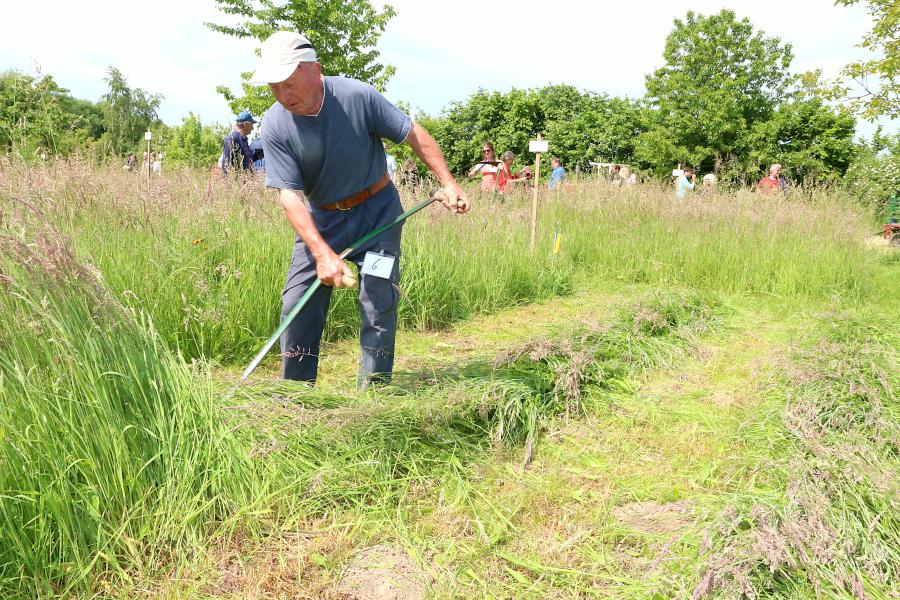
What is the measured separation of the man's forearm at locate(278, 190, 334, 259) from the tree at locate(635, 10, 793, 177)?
20.3 meters

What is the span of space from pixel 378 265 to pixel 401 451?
3.41 feet

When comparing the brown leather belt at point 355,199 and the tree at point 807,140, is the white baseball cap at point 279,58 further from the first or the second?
the tree at point 807,140

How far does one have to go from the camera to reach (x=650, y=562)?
1.98 metres

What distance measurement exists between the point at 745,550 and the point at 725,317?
3.79 metres

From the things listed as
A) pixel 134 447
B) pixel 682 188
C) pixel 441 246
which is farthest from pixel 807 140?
pixel 134 447

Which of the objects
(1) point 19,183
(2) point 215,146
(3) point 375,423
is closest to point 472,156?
(2) point 215,146

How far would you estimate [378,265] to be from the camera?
3.29 m

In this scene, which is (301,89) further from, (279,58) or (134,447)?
(134,447)

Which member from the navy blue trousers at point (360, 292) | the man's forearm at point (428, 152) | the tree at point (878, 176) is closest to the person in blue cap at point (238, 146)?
the navy blue trousers at point (360, 292)

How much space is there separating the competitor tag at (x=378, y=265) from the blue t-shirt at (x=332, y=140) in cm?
35

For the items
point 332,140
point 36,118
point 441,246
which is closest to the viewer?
point 332,140

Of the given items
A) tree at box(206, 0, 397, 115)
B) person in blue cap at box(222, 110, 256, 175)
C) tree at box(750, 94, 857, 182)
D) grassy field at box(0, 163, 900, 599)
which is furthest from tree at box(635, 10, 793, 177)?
grassy field at box(0, 163, 900, 599)

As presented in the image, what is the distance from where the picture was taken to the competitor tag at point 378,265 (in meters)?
3.27

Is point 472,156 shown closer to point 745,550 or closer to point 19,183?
point 19,183
